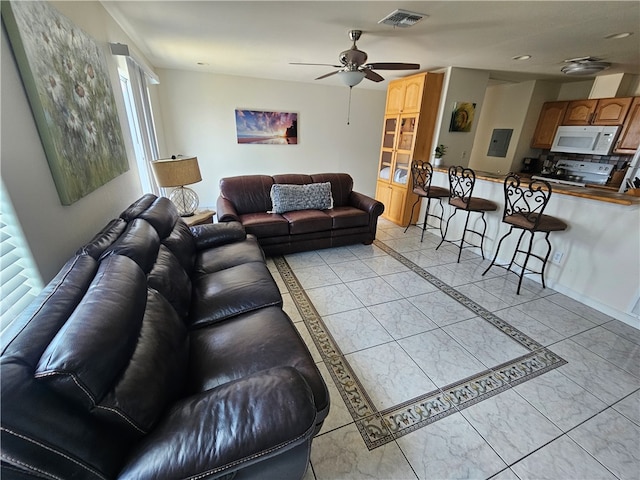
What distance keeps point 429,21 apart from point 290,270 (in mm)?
2566

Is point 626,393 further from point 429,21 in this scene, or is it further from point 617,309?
point 429,21

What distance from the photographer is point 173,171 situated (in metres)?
2.52

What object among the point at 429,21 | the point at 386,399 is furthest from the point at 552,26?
the point at 386,399

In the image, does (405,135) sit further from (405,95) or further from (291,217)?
(291,217)

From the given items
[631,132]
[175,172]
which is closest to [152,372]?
[175,172]

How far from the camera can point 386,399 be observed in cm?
155

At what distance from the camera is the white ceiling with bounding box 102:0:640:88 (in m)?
1.97

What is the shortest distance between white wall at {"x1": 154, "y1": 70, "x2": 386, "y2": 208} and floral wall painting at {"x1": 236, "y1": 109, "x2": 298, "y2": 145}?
0.29ft

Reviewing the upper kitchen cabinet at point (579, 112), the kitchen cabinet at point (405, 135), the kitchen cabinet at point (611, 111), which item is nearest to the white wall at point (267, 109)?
the kitchen cabinet at point (405, 135)

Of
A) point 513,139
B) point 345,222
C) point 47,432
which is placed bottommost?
point 345,222

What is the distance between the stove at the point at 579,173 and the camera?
410 cm

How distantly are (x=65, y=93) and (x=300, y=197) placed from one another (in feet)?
7.55

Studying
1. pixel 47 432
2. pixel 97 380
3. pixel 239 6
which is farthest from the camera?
pixel 239 6

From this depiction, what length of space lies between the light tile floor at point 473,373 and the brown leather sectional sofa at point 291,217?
15.9 inches
